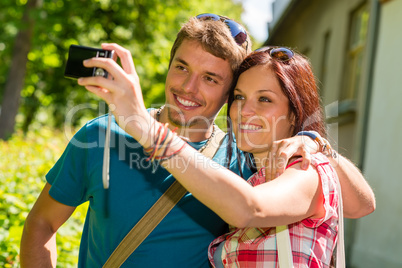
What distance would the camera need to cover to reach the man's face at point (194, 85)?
7.97 ft

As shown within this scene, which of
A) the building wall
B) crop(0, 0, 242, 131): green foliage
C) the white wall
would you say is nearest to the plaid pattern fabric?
the building wall

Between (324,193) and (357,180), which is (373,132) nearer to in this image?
(357,180)

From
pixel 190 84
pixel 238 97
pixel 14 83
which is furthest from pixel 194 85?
pixel 14 83

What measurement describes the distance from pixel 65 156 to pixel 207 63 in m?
0.87

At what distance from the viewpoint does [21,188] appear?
3.39 meters

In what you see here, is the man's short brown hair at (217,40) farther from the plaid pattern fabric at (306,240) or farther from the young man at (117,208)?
the plaid pattern fabric at (306,240)

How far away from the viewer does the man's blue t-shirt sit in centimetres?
208

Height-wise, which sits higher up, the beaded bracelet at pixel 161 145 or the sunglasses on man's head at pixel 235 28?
the sunglasses on man's head at pixel 235 28

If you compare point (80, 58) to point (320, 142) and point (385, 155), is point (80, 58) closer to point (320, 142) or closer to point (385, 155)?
point (320, 142)

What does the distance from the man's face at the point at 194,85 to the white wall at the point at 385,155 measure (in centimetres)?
401

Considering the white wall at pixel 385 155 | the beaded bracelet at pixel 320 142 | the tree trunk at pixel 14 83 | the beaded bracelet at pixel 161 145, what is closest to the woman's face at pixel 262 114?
the beaded bracelet at pixel 320 142

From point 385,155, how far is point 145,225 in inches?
193

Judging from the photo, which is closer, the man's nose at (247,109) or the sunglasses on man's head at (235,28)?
the man's nose at (247,109)

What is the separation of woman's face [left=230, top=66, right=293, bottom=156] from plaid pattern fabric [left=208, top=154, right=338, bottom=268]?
34 centimetres
